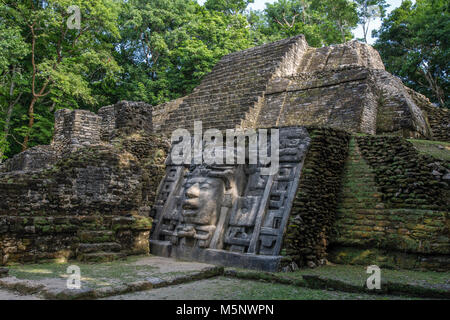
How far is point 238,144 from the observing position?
7.45 m

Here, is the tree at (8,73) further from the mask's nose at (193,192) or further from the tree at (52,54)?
the mask's nose at (193,192)

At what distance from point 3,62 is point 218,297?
1322 centimetres

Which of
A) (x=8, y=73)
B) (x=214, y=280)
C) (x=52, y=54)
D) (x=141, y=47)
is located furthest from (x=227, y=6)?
(x=214, y=280)

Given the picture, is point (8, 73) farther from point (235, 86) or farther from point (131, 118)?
point (235, 86)

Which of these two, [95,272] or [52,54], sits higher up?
[52,54]

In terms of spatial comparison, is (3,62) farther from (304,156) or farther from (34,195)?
(304,156)

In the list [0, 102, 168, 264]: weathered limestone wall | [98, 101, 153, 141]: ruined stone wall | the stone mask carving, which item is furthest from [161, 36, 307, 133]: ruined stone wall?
the stone mask carving

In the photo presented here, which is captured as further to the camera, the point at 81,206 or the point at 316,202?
the point at 81,206

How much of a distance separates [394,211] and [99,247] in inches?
195

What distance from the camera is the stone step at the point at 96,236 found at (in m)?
6.68

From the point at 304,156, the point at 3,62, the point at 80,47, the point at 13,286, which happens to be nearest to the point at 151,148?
the point at 304,156

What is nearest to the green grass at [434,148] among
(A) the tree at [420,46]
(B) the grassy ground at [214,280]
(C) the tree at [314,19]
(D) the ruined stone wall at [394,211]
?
(D) the ruined stone wall at [394,211]

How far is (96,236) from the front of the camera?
6785 mm

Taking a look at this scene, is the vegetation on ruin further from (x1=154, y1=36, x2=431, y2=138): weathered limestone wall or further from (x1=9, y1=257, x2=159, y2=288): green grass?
(x1=9, y1=257, x2=159, y2=288): green grass
